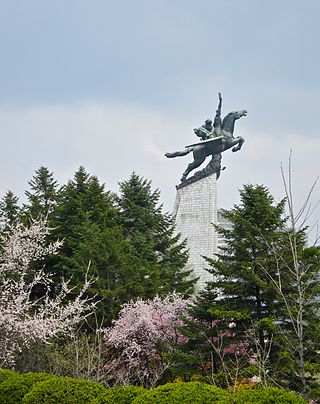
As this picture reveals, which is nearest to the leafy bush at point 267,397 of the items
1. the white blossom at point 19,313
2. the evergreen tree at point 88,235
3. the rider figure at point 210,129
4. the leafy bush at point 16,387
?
the leafy bush at point 16,387

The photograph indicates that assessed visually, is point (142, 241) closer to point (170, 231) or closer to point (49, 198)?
point (170, 231)

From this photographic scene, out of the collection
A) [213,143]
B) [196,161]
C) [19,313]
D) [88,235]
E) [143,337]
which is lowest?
[19,313]

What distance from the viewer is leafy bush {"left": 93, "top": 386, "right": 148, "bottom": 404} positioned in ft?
24.0

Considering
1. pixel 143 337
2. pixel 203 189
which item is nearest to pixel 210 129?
pixel 203 189

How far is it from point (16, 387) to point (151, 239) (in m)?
18.9

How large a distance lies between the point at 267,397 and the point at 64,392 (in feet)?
10.4

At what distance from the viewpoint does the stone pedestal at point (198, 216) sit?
30.1m

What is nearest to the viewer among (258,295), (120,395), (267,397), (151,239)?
(267,397)

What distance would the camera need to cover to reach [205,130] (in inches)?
1278

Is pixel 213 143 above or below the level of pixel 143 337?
above

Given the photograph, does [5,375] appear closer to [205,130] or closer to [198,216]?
[198,216]

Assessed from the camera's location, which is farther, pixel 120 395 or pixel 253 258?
pixel 253 258

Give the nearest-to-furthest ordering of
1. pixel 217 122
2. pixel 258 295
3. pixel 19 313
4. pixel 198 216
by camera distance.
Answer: pixel 19 313 → pixel 258 295 → pixel 198 216 → pixel 217 122

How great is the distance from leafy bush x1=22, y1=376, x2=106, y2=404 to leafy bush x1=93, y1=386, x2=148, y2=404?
0.96 feet
